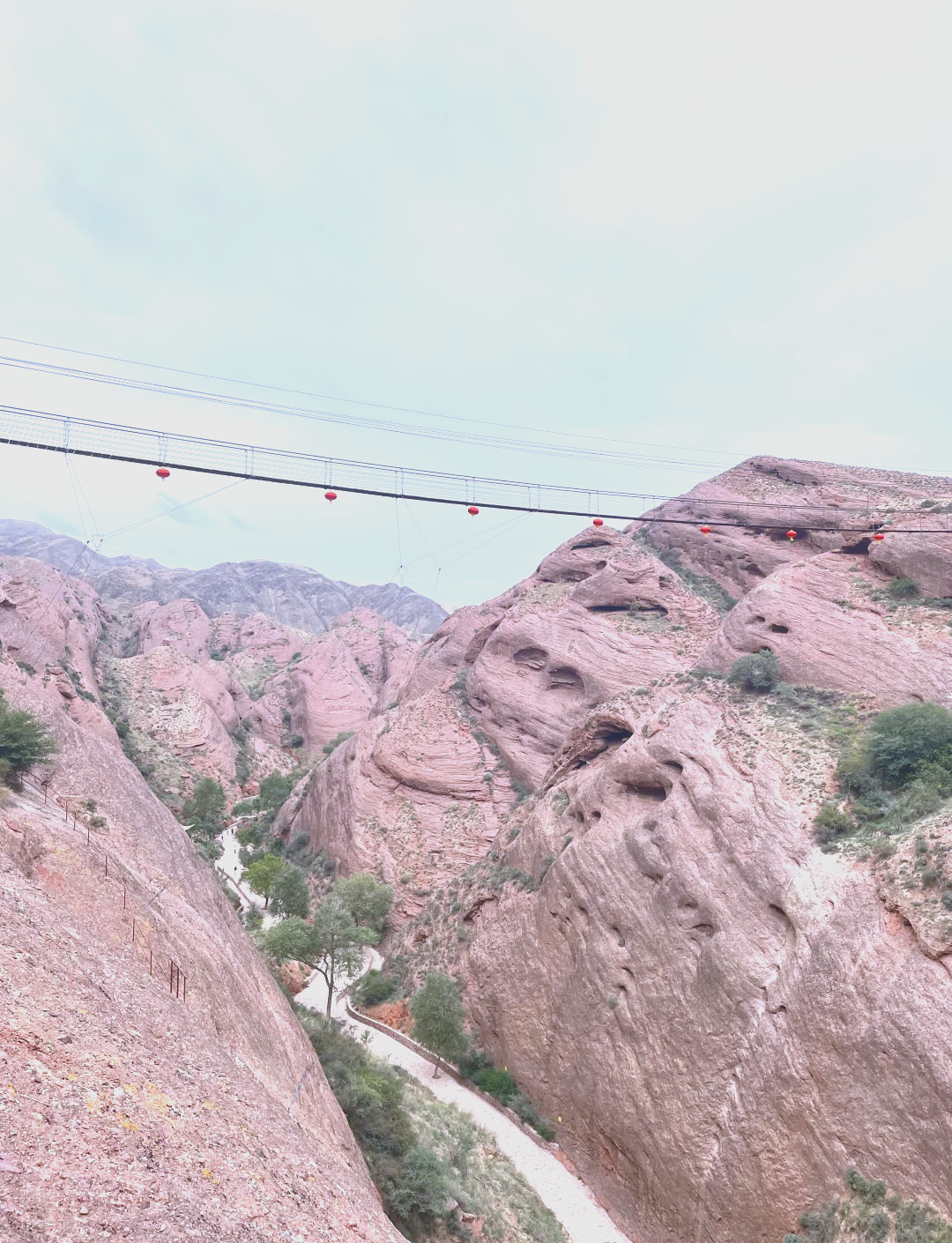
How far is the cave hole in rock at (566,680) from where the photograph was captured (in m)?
43.9

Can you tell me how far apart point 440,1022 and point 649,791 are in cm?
1118

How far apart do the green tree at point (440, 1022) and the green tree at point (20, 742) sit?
16.5m

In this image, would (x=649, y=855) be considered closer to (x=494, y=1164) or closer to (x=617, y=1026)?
(x=617, y=1026)

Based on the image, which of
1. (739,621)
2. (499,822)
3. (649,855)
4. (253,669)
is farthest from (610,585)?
(253,669)

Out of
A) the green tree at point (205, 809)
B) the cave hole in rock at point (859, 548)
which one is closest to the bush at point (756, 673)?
the cave hole in rock at point (859, 548)

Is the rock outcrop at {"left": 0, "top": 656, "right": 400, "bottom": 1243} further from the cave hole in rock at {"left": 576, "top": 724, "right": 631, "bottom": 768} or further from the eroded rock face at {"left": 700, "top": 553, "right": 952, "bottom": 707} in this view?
the eroded rock face at {"left": 700, "top": 553, "right": 952, "bottom": 707}

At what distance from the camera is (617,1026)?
2056 cm

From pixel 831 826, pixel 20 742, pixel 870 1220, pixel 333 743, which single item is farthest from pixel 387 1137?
pixel 333 743

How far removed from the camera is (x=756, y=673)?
92.3 ft

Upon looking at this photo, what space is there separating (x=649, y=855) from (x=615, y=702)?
9.77m

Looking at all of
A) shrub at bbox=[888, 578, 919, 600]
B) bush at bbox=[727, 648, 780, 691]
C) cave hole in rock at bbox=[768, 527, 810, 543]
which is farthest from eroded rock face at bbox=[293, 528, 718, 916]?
shrub at bbox=[888, 578, 919, 600]

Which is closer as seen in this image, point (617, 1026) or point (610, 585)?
point (617, 1026)

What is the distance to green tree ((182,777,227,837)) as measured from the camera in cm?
4947

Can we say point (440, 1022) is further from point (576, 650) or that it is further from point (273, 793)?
point (273, 793)
